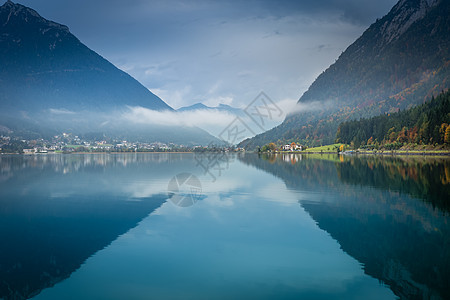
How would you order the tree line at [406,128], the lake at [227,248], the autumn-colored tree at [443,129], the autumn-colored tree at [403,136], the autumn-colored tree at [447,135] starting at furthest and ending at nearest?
the autumn-colored tree at [403,136]
the tree line at [406,128]
the autumn-colored tree at [443,129]
the autumn-colored tree at [447,135]
the lake at [227,248]

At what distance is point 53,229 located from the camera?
1434cm

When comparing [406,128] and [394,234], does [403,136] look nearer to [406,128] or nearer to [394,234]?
[406,128]


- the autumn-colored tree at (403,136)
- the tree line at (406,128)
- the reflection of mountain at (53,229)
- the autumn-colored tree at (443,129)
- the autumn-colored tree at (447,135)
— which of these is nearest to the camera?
the reflection of mountain at (53,229)

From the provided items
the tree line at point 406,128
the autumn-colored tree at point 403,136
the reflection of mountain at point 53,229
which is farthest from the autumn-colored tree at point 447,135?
the reflection of mountain at point 53,229

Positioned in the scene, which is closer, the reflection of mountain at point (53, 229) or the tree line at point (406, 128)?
the reflection of mountain at point (53, 229)

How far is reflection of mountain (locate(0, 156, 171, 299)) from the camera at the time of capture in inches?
367

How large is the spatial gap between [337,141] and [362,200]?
145476mm

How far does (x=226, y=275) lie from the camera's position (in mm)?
9359

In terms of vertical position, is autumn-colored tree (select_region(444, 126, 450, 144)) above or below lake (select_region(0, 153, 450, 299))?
above

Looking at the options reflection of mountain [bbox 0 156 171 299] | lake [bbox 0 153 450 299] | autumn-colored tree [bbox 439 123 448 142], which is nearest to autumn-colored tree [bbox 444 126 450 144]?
autumn-colored tree [bbox 439 123 448 142]

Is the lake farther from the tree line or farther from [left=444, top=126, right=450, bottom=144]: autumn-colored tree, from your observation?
the tree line

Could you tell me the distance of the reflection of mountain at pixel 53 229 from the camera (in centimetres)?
933

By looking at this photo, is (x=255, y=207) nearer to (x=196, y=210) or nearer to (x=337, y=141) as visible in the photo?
(x=196, y=210)

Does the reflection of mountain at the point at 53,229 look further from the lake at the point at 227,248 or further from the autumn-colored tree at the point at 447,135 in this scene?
the autumn-colored tree at the point at 447,135
